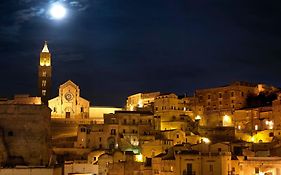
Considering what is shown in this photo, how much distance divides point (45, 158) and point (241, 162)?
14.8 m

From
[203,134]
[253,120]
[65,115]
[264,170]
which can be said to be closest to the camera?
[264,170]

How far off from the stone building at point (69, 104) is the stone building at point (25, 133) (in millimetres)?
19216

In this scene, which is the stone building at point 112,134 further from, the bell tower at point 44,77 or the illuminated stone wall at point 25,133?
the bell tower at point 44,77

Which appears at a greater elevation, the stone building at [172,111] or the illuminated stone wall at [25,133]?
the stone building at [172,111]

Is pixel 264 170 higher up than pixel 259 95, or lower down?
lower down

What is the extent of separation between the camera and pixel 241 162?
36281mm

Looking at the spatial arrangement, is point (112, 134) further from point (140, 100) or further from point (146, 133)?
point (140, 100)

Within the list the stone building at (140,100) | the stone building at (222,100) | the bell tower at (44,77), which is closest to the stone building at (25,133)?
the bell tower at (44,77)

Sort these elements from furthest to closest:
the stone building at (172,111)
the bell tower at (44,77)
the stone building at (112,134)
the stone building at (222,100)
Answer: the stone building at (222,100), the bell tower at (44,77), the stone building at (172,111), the stone building at (112,134)

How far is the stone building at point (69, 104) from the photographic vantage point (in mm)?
59375

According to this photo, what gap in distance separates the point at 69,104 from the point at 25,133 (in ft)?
69.1

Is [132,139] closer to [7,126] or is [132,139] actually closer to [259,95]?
[7,126]

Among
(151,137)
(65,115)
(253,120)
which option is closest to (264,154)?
(151,137)

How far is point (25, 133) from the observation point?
3897 centimetres
